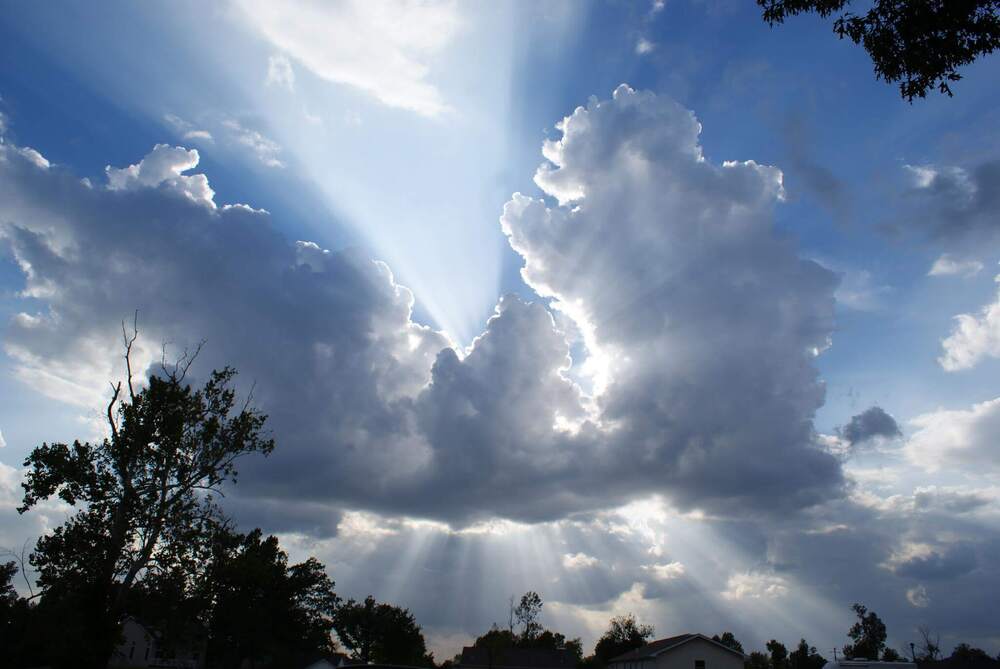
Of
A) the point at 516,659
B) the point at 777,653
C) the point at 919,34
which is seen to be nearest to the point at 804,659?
the point at 777,653

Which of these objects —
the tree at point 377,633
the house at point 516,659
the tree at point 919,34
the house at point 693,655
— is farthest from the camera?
the tree at point 377,633

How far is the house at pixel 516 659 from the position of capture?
92.0 m

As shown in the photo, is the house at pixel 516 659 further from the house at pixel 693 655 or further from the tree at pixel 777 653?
the tree at pixel 777 653

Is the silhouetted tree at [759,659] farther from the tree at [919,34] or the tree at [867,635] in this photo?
the tree at [919,34]

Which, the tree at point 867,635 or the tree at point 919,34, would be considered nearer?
the tree at point 919,34

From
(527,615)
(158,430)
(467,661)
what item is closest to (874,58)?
(158,430)

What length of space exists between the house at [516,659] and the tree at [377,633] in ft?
74.0

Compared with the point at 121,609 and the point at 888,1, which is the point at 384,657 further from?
the point at 888,1

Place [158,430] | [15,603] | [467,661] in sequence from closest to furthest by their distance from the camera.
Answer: [158,430] < [15,603] < [467,661]

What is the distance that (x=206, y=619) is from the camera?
144 ft

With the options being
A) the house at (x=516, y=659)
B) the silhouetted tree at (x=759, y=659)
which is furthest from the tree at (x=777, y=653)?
the house at (x=516, y=659)

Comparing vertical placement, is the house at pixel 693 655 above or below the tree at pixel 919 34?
below

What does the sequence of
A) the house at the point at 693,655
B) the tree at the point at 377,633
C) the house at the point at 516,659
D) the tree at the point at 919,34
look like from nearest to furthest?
1. the tree at the point at 919,34
2. the house at the point at 693,655
3. the house at the point at 516,659
4. the tree at the point at 377,633

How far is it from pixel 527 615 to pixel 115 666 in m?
83.4
